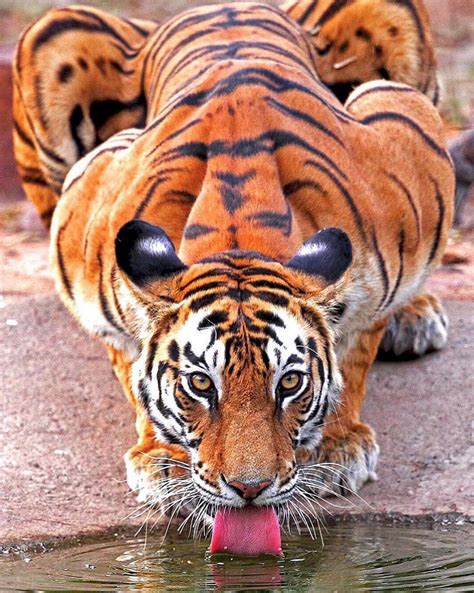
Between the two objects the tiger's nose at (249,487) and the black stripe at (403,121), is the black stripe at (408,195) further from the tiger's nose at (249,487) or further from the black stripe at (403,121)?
the tiger's nose at (249,487)

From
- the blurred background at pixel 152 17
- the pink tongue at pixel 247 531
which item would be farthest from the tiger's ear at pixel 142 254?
the blurred background at pixel 152 17

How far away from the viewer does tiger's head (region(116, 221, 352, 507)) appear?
339 centimetres

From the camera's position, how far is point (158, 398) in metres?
3.72

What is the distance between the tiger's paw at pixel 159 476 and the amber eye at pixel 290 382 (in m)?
0.58

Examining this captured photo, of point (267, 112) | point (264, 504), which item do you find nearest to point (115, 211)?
point (267, 112)

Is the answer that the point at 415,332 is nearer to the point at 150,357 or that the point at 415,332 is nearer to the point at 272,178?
the point at 272,178

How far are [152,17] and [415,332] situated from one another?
21.7 ft

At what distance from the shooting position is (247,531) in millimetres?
3543

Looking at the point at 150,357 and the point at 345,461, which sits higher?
the point at 150,357

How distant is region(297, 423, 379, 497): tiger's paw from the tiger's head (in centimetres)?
49

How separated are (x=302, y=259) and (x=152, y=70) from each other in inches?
92.7

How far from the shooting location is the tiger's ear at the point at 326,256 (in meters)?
3.68

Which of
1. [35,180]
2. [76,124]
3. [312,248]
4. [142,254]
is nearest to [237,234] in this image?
[312,248]

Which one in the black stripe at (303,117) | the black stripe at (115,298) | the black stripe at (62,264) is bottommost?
the black stripe at (62,264)
